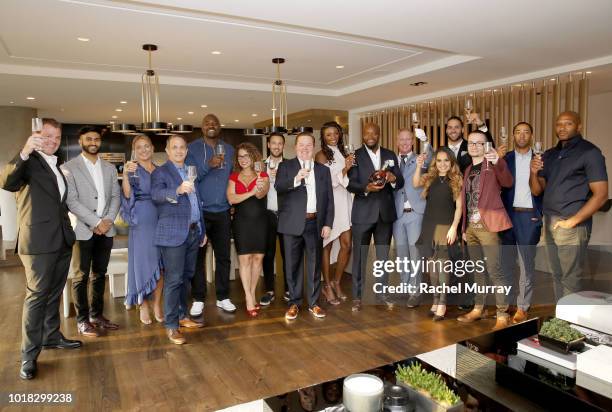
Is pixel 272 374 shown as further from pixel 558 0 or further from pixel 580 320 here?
pixel 558 0

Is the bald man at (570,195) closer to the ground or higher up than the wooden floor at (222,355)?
higher up

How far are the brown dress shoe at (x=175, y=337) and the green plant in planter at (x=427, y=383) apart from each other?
2.05 m

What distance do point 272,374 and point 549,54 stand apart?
440cm

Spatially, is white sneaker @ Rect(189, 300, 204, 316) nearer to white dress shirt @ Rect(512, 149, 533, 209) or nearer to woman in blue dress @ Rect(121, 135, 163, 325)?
woman in blue dress @ Rect(121, 135, 163, 325)

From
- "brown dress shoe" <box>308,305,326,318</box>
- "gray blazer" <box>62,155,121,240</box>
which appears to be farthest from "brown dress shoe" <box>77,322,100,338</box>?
"brown dress shoe" <box>308,305,326,318</box>

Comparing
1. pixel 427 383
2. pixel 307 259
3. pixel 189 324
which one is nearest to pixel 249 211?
pixel 307 259

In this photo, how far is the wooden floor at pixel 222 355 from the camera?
2754 mm

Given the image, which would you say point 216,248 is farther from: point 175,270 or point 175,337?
point 175,337

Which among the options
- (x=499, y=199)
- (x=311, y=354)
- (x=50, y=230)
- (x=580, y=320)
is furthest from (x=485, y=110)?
(x=50, y=230)

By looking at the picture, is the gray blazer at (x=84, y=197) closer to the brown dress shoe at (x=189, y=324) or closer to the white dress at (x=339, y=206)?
the brown dress shoe at (x=189, y=324)

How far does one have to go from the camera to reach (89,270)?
3.61m

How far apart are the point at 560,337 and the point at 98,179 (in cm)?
334

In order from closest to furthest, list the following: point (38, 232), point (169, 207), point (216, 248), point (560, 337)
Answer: point (560, 337) → point (38, 232) → point (169, 207) → point (216, 248)

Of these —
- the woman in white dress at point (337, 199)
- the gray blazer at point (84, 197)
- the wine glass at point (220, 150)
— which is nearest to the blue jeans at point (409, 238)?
the woman in white dress at point (337, 199)
